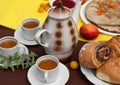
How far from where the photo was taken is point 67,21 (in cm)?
84

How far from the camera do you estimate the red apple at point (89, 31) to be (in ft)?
3.28

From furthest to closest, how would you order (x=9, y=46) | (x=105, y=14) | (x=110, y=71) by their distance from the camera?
(x=105, y=14)
(x=9, y=46)
(x=110, y=71)

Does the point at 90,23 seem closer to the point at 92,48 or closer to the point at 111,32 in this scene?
the point at 111,32

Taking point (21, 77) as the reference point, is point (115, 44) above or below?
above

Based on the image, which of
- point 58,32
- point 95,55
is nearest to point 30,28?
point 58,32

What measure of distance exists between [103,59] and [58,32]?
165mm

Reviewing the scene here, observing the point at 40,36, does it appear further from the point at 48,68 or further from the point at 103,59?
the point at 103,59

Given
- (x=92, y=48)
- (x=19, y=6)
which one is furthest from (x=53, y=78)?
(x=19, y=6)

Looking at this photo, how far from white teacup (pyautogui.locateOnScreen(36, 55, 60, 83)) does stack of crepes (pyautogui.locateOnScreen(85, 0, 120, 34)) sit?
32 cm

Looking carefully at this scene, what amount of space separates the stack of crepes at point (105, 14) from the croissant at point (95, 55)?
0.74 ft

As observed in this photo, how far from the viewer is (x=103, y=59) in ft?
2.70

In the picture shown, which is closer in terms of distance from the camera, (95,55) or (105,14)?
(95,55)

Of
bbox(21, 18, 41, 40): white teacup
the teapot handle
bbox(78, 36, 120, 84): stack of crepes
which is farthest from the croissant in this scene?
bbox(21, 18, 41, 40): white teacup

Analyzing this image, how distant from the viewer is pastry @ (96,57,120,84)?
78cm
